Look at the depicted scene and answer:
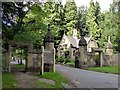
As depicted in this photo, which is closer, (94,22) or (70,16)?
(94,22)

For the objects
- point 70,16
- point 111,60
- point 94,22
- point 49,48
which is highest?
point 70,16

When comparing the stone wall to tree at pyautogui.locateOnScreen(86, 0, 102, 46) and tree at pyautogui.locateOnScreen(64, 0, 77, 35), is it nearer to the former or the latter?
tree at pyautogui.locateOnScreen(86, 0, 102, 46)

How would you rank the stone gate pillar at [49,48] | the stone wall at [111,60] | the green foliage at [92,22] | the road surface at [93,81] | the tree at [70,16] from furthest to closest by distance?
the tree at [70,16]
the green foliage at [92,22]
the stone wall at [111,60]
the stone gate pillar at [49,48]
the road surface at [93,81]

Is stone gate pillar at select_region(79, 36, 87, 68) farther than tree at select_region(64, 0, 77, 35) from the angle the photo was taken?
No

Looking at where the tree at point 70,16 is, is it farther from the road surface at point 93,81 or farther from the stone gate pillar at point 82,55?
the road surface at point 93,81

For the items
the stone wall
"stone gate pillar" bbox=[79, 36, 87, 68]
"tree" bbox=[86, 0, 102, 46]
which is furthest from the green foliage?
"stone gate pillar" bbox=[79, 36, 87, 68]

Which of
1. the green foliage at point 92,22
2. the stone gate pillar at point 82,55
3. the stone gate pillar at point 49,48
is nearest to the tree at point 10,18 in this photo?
the stone gate pillar at point 49,48

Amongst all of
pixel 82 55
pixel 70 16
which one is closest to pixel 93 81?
pixel 82 55

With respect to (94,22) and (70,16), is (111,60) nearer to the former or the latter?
(94,22)

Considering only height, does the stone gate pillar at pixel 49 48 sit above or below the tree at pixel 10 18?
below

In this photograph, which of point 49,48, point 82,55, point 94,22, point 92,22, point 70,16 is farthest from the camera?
point 70,16

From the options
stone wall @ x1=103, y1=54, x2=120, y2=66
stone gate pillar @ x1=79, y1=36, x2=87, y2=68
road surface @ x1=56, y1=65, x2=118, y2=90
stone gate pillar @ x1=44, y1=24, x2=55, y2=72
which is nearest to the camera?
road surface @ x1=56, y1=65, x2=118, y2=90

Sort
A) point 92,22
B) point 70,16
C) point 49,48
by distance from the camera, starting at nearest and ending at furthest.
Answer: point 49,48, point 92,22, point 70,16

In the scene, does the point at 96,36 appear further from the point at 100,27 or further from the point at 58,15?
the point at 58,15
